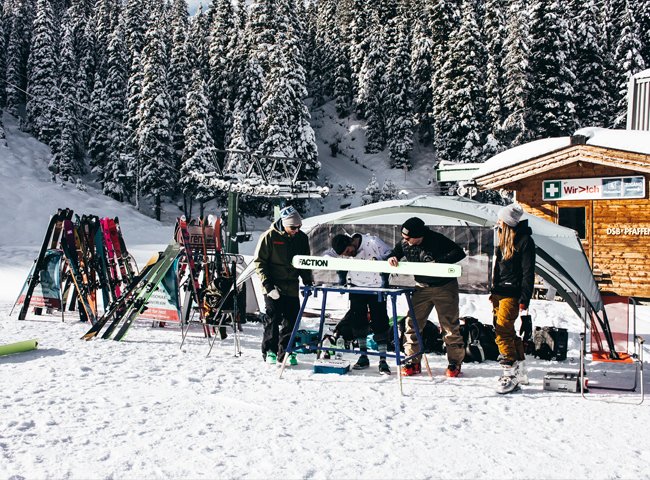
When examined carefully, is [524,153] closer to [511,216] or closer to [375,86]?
[511,216]

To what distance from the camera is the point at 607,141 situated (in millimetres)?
14727

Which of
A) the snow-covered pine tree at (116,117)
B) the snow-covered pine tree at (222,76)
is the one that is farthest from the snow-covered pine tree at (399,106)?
the snow-covered pine tree at (116,117)

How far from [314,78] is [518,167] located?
51.6 metres

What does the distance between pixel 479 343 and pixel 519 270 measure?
2100 mm

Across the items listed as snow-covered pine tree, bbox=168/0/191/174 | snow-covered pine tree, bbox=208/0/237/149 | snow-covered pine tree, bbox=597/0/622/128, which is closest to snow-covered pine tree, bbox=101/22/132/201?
snow-covered pine tree, bbox=168/0/191/174

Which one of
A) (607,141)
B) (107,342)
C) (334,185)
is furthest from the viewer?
(334,185)

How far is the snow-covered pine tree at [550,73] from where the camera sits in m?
36.7

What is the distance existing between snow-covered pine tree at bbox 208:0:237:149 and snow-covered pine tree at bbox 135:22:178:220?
5120 mm

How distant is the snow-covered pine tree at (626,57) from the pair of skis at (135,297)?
34.8 m

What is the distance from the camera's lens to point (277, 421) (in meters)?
4.95

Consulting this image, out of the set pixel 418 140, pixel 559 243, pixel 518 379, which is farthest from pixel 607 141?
pixel 418 140

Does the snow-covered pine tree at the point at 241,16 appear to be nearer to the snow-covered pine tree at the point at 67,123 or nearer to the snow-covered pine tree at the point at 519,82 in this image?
the snow-covered pine tree at the point at 67,123

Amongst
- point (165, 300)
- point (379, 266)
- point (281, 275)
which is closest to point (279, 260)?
point (281, 275)

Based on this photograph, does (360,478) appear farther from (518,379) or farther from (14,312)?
(14,312)
